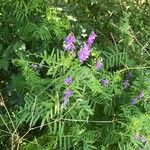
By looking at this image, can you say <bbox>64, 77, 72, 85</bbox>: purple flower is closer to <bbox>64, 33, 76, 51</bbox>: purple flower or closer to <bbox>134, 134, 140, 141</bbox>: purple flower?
<bbox>64, 33, 76, 51</bbox>: purple flower

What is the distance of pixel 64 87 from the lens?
2.15 metres

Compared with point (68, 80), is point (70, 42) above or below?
above

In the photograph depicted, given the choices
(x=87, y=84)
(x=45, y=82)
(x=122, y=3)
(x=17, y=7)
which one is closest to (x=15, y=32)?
(x=17, y=7)

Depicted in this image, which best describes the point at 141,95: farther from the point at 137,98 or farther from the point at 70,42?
the point at 70,42

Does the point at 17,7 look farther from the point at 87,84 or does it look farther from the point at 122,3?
the point at 122,3

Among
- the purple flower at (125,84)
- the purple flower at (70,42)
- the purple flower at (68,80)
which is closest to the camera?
the purple flower at (68,80)

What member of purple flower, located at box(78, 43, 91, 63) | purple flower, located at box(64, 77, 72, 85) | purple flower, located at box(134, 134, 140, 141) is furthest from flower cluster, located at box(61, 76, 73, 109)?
purple flower, located at box(134, 134, 140, 141)

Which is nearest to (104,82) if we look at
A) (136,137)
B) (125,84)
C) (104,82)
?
(104,82)

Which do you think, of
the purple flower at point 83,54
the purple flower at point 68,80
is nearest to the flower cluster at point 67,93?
the purple flower at point 68,80

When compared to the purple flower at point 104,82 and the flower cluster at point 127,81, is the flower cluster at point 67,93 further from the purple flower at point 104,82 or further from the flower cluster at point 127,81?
the flower cluster at point 127,81

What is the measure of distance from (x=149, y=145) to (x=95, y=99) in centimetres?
35

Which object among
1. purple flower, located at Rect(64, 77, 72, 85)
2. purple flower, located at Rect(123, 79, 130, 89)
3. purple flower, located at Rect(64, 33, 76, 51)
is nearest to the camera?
purple flower, located at Rect(64, 77, 72, 85)

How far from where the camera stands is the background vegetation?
214cm

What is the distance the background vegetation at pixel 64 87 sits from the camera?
84.4 inches
